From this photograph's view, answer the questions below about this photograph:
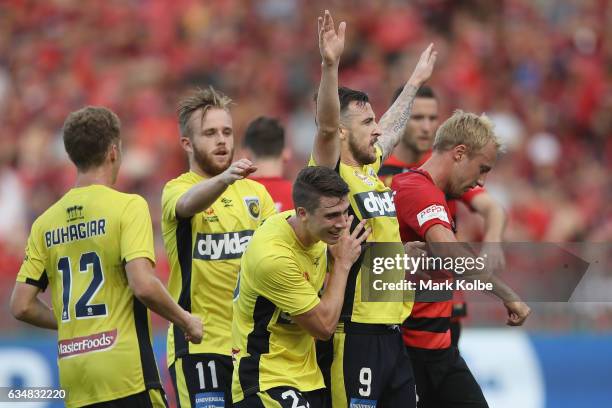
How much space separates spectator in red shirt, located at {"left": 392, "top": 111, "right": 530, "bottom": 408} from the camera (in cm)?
716

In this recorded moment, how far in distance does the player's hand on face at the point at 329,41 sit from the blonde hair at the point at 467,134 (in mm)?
1193

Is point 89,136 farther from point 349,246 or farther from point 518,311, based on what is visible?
point 518,311

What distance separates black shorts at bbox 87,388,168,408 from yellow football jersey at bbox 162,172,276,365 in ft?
2.90

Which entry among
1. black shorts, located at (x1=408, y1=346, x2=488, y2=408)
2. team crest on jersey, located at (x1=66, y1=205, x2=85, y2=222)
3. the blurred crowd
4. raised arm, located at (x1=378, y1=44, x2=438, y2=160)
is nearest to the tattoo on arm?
raised arm, located at (x1=378, y1=44, x2=438, y2=160)

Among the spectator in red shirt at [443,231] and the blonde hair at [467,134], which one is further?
the blonde hair at [467,134]

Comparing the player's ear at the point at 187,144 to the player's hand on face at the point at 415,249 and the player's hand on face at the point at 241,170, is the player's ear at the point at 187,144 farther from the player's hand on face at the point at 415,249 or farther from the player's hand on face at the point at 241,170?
the player's hand on face at the point at 415,249

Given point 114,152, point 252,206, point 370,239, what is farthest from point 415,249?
point 114,152

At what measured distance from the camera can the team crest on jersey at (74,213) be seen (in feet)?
21.1

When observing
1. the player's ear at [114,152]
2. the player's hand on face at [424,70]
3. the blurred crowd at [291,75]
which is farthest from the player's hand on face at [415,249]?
the blurred crowd at [291,75]

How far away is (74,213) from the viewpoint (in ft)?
21.2

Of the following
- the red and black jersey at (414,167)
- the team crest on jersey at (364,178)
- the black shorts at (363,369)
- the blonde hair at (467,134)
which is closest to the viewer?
the black shorts at (363,369)

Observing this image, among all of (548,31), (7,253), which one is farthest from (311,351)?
(548,31)

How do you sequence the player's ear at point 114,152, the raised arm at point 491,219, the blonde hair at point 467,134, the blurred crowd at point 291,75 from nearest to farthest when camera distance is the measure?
the player's ear at point 114,152 → the blonde hair at point 467,134 → the raised arm at point 491,219 → the blurred crowd at point 291,75

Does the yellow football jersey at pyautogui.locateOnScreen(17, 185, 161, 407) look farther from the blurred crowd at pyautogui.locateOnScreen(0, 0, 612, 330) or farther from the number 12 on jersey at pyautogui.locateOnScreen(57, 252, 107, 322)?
the blurred crowd at pyautogui.locateOnScreen(0, 0, 612, 330)
